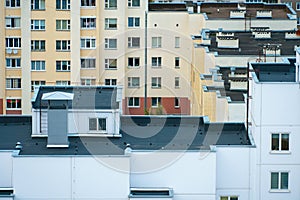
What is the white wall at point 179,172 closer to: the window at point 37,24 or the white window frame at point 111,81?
the window at point 37,24

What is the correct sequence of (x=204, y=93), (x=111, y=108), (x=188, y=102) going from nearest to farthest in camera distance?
(x=111, y=108) < (x=204, y=93) < (x=188, y=102)

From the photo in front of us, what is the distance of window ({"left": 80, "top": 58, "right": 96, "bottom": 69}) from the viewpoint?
67.2 meters

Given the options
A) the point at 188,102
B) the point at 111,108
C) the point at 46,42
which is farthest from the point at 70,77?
the point at 111,108

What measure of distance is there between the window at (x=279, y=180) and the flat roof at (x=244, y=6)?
105 ft

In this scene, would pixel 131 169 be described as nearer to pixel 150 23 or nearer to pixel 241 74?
pixel 241 74

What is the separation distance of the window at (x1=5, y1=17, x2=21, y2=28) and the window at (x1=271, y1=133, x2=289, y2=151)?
114ft

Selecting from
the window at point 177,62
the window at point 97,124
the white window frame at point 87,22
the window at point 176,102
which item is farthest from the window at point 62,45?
the window at point 97,124

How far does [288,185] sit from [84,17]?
34.0 meters

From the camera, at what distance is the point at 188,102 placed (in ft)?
216

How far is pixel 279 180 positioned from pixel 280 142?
1.30 m

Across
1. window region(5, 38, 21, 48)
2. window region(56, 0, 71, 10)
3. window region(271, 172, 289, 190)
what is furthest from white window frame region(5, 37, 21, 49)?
A: window region(271, 172, 289, 190)

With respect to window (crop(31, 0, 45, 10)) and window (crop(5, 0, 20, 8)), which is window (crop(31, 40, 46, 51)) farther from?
window (crop(5, 0, 20, 8))

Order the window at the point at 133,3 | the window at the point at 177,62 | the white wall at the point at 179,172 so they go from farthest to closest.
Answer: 1. the window at the point at 177,62
2. the window at the point at 133,3
3. the white wall at the point at 179,172

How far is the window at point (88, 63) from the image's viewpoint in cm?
6725
